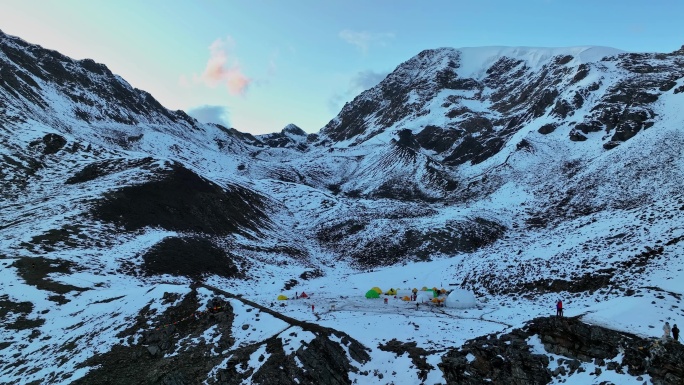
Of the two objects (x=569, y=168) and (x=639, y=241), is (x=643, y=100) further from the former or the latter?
(x=639, y=241)

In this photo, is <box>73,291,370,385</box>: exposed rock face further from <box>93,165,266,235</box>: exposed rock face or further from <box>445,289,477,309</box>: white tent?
<box>93,165,266,235</box>: exposed rock face

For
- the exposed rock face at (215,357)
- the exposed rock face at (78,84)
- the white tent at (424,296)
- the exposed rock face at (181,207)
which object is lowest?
the exposed rock face at (215,357)

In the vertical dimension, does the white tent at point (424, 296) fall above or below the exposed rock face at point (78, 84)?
below

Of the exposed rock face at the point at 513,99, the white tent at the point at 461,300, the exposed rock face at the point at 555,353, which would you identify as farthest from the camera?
the exposed rock face at the point at 513,99

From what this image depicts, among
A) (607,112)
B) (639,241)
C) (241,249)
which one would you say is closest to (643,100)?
(607,112)

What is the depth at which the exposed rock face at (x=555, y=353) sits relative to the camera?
15672 mm

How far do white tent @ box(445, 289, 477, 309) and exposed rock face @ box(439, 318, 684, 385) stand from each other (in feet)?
43.3

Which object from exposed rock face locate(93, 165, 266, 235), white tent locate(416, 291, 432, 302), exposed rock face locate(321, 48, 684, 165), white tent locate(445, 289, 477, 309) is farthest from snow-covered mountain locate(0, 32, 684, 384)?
white tent locate(416, 291, 432, 302)

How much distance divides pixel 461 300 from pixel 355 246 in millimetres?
27320

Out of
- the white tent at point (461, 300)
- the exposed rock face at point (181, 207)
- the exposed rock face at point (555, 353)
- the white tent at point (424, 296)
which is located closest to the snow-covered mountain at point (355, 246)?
the exposed rock face at point (555, 353)

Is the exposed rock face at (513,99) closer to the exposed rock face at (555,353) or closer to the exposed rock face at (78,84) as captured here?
the exposed rock face at (555,353)

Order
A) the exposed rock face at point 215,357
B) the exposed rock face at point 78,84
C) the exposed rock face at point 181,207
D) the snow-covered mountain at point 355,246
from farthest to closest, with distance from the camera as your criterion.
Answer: the exposed rock face at point 78,84 → the exposed rock face at point 181,207 → the snow-covered mountain at point 355,246 → the exposed rock face at point 215,357

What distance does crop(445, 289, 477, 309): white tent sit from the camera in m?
33.2

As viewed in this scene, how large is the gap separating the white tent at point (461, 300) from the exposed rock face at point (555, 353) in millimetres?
13200
